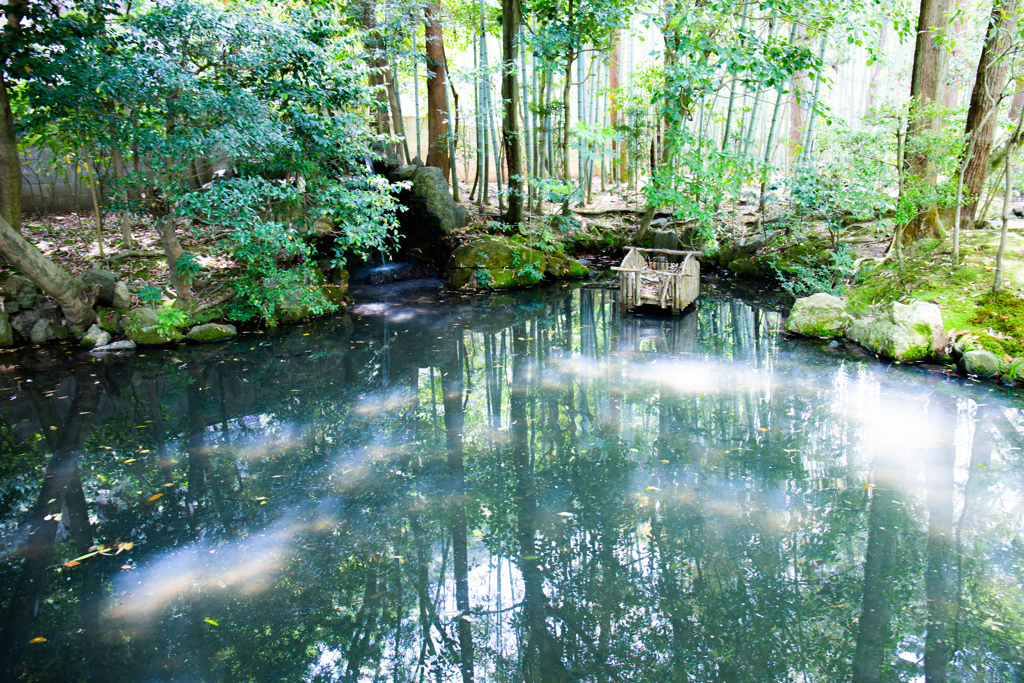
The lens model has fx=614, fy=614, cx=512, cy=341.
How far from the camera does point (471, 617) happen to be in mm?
2965

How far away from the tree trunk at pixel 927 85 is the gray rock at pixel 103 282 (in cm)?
974

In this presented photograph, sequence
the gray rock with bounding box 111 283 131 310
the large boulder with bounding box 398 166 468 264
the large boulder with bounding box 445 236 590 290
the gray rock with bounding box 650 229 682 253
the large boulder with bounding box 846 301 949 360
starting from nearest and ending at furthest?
the large boulder with bounding box 846 301 949 360
the gray rock with bounding box 111 283 131 310
the large boulder with bounding box 445 236 590 290
the gray rock with bounding box 650 229 682 253
the large boulder with bounding box 398 166 468 264

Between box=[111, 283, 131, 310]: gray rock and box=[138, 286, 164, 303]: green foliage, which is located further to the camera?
box=[111, 283, 131, 310]: gray rock

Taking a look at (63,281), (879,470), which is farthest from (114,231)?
(879,470)

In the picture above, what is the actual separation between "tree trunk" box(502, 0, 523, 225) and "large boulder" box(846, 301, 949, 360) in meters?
Answer: 6.39

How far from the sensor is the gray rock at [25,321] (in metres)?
7.39

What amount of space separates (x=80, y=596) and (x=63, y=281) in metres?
5.46

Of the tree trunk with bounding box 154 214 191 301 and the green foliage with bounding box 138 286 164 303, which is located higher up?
the tree trunk with bounding box 154 214 191 301

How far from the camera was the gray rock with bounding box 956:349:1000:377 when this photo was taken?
5.62 metres

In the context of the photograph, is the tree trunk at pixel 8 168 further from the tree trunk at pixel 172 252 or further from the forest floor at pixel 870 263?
the tree trunk at pixel 172 252

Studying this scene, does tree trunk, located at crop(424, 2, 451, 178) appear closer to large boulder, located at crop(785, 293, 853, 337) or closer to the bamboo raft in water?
the bamboo raft in water

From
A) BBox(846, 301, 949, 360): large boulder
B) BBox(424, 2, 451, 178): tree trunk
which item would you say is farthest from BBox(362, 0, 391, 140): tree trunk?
BBox(846, 301, 949, 360): large boulder

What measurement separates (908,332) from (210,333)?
25.8 feet

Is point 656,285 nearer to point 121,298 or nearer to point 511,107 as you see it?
point 511,107
